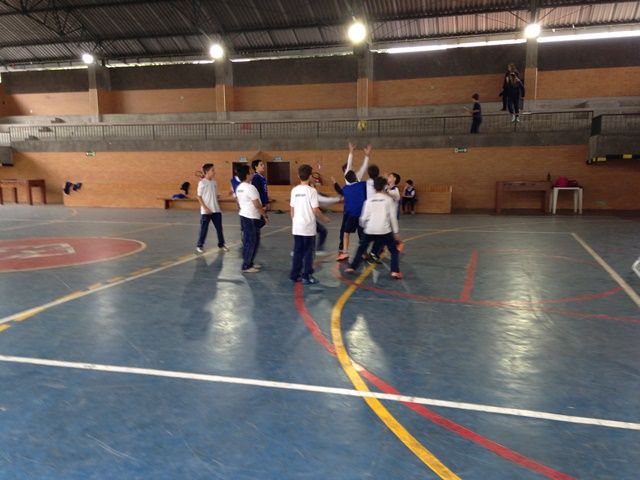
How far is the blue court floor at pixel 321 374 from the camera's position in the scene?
10.3 feet

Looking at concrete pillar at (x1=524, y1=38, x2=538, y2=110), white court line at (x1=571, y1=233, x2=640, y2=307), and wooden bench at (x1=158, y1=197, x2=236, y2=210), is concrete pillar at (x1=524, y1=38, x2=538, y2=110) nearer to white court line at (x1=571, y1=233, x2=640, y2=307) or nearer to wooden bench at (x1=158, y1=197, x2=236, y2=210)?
white court line at (x1=571, y1=233, x2=640, y2=307)

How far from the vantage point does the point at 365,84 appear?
1078 inches

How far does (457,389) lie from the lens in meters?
4.09

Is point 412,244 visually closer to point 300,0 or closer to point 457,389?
point 457,389

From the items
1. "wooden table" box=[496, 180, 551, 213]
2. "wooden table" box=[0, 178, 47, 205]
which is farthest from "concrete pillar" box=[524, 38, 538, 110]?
"wooden table" box=[0, 178, 47, 205]

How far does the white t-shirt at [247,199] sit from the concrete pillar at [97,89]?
2745cm

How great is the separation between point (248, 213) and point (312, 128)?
62.2ft

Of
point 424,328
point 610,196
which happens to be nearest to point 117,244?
point 424,328

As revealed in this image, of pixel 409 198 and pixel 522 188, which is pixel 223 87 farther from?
pixel 522 188

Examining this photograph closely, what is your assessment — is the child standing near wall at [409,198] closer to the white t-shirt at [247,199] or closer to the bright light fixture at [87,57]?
the white t-shirt at [247,199]

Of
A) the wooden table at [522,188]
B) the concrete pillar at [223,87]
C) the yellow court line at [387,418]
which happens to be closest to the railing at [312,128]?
the concrete pillar at [223,87]

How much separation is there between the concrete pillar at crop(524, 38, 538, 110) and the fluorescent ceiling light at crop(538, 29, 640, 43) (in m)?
0.99

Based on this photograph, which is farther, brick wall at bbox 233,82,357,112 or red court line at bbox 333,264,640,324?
brick wall at bbox 233,82,357,112

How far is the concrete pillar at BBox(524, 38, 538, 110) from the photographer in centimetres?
2462
